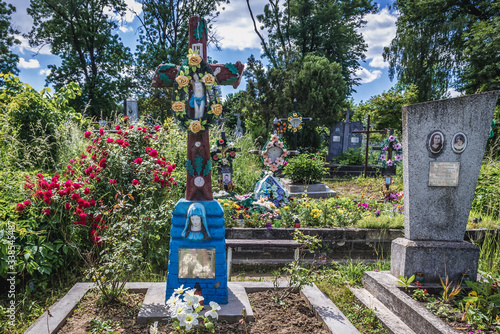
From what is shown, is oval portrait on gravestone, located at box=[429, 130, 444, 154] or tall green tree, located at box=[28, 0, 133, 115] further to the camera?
tall green tree, located at box=[28, 0, 133, 115]

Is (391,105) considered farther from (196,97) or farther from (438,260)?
(196,97)

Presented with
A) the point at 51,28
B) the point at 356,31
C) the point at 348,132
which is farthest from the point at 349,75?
the point at 51,28

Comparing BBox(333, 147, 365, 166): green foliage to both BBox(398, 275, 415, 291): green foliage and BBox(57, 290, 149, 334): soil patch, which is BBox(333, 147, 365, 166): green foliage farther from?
BBox(57, 290, 149, 334): soil patch

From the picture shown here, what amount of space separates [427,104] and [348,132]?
1019 centimetres

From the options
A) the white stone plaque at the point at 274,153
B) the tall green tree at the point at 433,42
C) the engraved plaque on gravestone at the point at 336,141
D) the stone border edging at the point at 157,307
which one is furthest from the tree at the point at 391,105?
the stone border edging at the point at 157,307

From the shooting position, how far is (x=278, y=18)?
59.5ft

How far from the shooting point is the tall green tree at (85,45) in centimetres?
1664

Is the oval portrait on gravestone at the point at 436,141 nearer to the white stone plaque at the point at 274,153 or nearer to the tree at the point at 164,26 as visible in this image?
the white stone plaque at the point at 274,153

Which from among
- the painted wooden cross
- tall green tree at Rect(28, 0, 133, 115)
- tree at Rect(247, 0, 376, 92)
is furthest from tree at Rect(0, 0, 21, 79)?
the painted wooden cross

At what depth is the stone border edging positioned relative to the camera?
2254mm

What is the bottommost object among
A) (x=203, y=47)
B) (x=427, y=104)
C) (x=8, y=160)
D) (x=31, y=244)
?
(x=31, y=244)

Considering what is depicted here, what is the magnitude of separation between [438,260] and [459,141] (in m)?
1.29

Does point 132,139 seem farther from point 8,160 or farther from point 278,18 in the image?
point 278,18

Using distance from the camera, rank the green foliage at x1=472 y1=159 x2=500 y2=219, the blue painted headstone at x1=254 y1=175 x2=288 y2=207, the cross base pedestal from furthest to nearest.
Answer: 1. the blue painted headstone at x1=254 y1=175 x2=288 y2=207
2. the green foliage at x1=472 y1=159 x2=500 y2=219
3. the cross base pedestal
